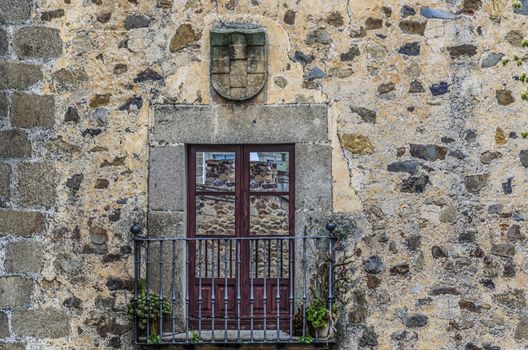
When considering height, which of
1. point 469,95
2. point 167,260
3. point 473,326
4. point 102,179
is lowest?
point 473,326

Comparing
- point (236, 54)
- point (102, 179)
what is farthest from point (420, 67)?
point (102, 179)

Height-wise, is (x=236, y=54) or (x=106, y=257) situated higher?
(x=236, y=54)

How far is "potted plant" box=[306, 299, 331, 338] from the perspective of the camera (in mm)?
7359

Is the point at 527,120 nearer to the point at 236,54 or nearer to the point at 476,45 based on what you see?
the point at 476,45

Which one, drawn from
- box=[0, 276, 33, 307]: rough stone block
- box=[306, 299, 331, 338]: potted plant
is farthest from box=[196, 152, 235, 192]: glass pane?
box=[0, 276, 33, 307]: rough stone block

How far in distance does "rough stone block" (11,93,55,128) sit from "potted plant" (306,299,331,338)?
2.47 m

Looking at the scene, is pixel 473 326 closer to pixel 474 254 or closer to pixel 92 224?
pixel 474 254

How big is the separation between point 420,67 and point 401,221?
1191 millimetres

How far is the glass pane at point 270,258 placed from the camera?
25.1 feet

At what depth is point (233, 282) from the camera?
25.3 ft

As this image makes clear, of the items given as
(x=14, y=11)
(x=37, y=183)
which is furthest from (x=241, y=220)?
(x=14, y=11)

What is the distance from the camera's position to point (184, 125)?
765 cm

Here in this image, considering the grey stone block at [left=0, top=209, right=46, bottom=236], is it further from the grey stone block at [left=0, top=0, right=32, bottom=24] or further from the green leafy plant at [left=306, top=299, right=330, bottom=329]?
the green leafy plant at [left=306, top=299, right=330, bottom=329]

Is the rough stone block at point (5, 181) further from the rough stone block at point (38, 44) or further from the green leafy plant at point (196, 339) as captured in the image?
the green leafy plant at point (196, 339)
